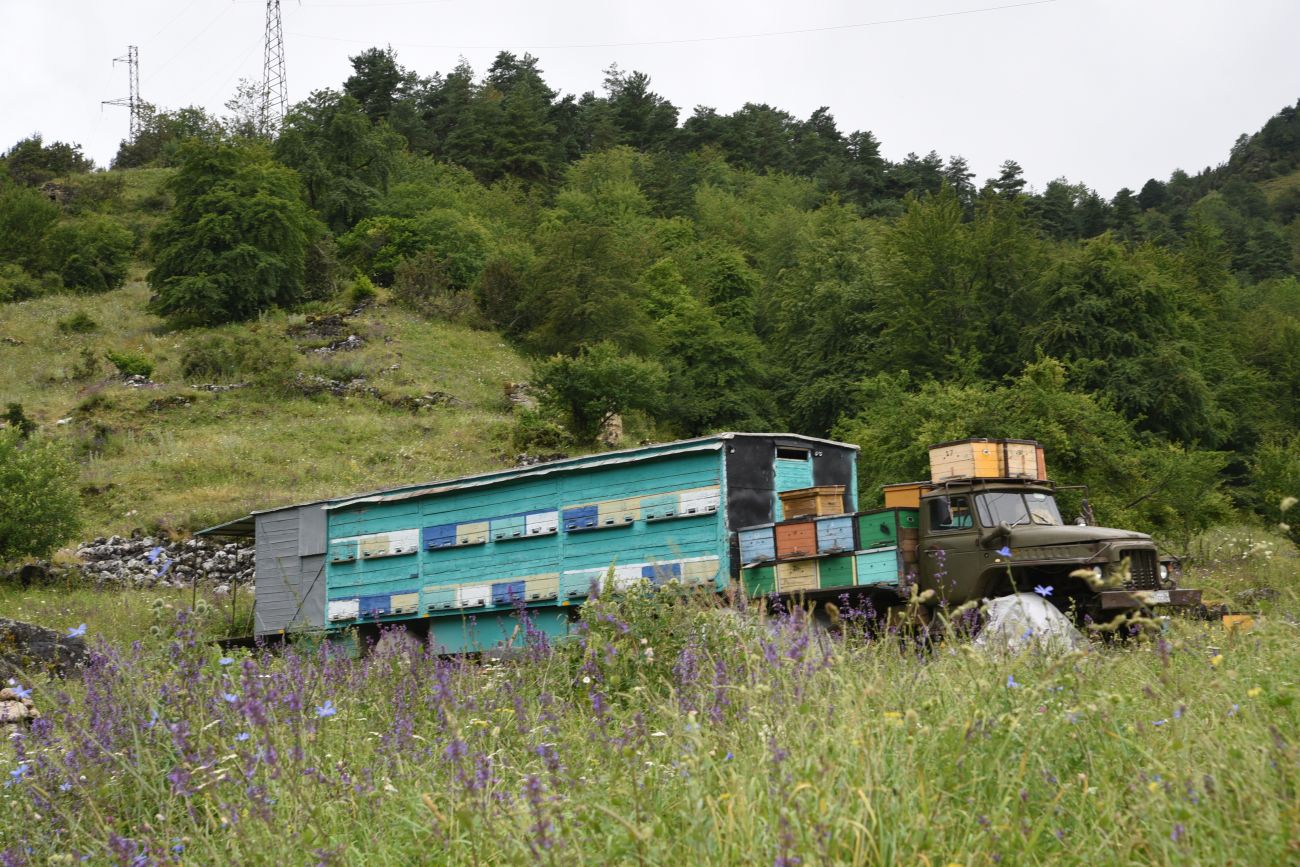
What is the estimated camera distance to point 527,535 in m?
16.2

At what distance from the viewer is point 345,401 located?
4119cm

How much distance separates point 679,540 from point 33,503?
50.8ft

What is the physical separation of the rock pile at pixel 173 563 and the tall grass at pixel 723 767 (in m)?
19.6

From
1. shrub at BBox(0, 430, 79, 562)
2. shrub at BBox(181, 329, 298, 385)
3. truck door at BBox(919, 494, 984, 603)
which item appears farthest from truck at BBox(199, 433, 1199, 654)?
shrub at BBox(181, 329, 298, 385)

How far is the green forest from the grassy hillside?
6.92 feet

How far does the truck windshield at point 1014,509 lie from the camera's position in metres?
13.2

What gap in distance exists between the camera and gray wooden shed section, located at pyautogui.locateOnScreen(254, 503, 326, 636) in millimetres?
18625

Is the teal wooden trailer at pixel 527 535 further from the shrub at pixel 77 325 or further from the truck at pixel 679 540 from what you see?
the shrub at pixel 77 325

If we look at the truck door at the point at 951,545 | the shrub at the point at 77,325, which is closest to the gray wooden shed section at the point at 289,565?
the truck door at the point at 951,545

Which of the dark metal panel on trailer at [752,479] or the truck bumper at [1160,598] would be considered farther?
the dark metal panel on trailer at [752,479]

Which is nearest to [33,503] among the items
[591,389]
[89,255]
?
[591,389]

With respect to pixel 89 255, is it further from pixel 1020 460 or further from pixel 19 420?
pixel 1020 460

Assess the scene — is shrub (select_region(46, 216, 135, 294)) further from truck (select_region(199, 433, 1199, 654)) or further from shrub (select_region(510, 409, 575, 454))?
truck (select_region(199, 433, 1199, 654))

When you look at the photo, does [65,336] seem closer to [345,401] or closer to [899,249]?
[345,401]
